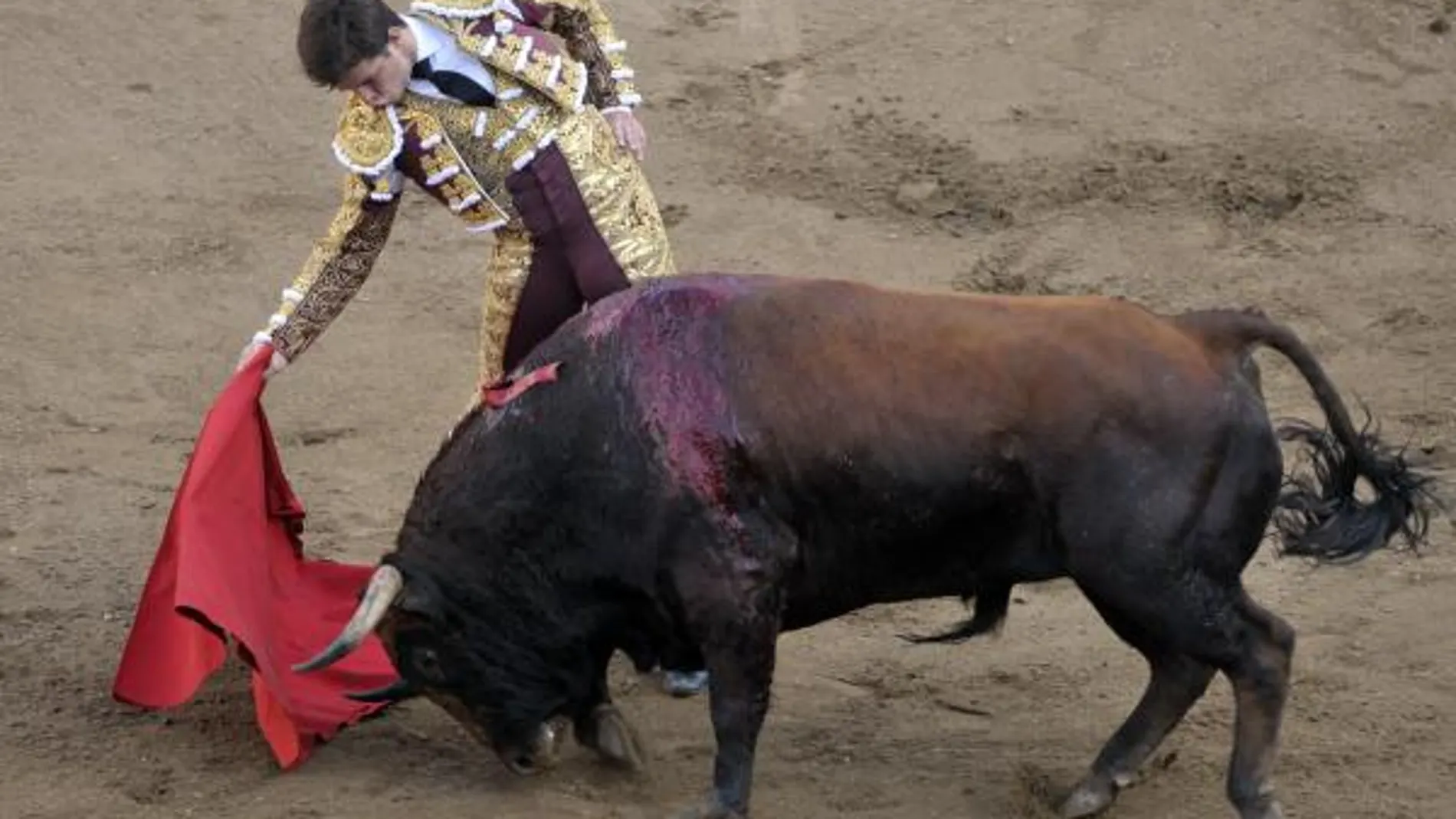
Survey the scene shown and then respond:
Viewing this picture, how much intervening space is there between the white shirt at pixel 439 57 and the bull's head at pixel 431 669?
108cm

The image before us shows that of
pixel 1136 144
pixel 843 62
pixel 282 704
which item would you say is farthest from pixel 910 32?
pixel 282 704

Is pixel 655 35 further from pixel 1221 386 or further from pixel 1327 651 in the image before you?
pixel 1221 386

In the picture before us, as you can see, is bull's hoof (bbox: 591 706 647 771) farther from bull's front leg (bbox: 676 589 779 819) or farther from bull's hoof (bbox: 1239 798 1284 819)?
bull's hoof (bbox: 1239 798 1284 819)

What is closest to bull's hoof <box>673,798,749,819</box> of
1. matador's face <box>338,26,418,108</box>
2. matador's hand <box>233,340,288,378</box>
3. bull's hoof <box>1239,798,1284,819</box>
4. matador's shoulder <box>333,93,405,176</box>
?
bull's hoof <box>1239,798,1284,819</box>

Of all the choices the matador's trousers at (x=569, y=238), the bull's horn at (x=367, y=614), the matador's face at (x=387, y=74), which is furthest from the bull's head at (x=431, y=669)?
the matador's face at (x=387, y=74)

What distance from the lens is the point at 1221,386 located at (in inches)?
217

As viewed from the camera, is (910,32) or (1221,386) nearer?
(1221,386)

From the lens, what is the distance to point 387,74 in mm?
5906

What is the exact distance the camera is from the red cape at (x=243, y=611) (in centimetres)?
618

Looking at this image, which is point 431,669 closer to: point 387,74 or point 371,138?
point 371,138

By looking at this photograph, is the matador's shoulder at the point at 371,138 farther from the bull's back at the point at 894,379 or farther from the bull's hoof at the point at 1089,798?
the bull's hoof at the point at 1089,798

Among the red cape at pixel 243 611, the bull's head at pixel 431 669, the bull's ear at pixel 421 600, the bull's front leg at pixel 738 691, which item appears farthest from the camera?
the red cape at pixel 243 611

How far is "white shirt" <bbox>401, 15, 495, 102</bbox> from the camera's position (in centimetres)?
602

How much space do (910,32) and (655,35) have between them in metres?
1.03
